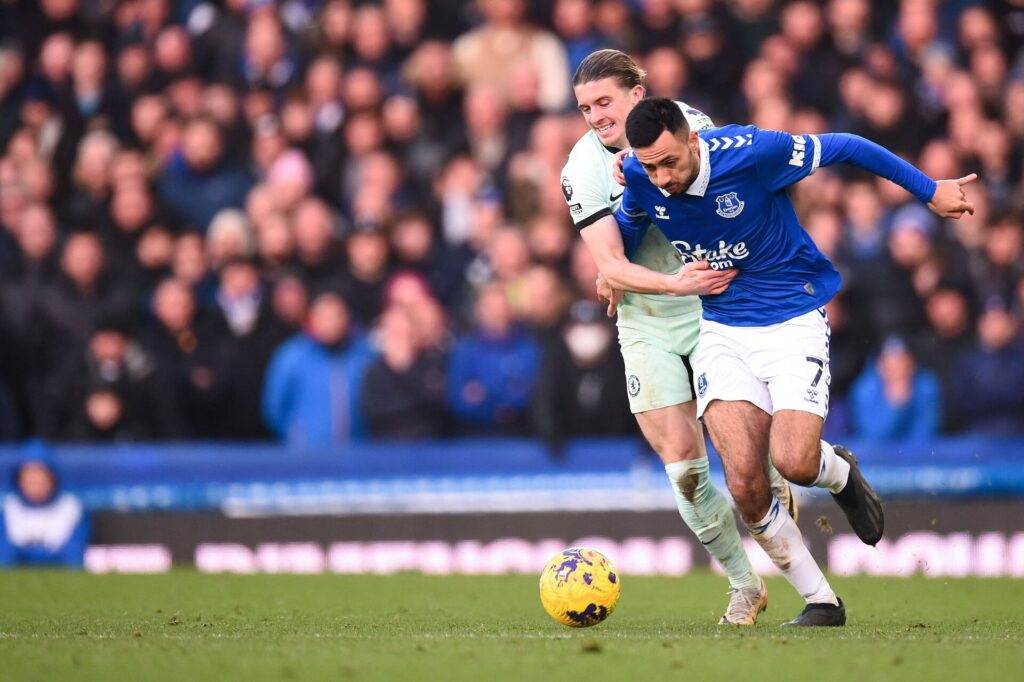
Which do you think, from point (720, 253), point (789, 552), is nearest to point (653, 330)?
point (720, 253)

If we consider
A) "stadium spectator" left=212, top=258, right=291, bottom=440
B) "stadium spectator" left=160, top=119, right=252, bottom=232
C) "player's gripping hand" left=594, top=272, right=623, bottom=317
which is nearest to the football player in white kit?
"player's gripping hand" left=594, top=272, right=623, bottom=317

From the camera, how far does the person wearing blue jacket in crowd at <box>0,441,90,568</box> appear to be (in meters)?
13.5

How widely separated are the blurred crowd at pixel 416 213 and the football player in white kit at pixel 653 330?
182 inches

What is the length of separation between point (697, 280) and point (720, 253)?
10.2 inches

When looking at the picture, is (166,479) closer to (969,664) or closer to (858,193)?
(858,193)

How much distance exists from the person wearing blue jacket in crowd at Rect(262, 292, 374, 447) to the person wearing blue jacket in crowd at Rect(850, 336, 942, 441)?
416 centimetres

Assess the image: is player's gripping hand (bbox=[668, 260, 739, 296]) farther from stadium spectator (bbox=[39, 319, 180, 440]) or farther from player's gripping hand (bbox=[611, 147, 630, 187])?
stadium spectator (bbox=[39, 319, 180, 440])

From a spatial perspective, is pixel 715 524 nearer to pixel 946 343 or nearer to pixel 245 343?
pixel 946 343

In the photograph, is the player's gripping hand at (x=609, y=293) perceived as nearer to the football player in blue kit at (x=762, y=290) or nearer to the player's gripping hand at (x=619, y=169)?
the football player in blue kit at (x=762, y=290)

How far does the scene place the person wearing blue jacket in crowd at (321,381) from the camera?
13.7 metres

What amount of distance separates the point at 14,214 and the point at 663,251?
930 cm

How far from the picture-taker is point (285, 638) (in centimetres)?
759

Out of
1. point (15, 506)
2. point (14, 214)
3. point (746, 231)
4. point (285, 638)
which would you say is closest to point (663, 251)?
point (746, 231)

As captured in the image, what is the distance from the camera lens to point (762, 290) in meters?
8.16
